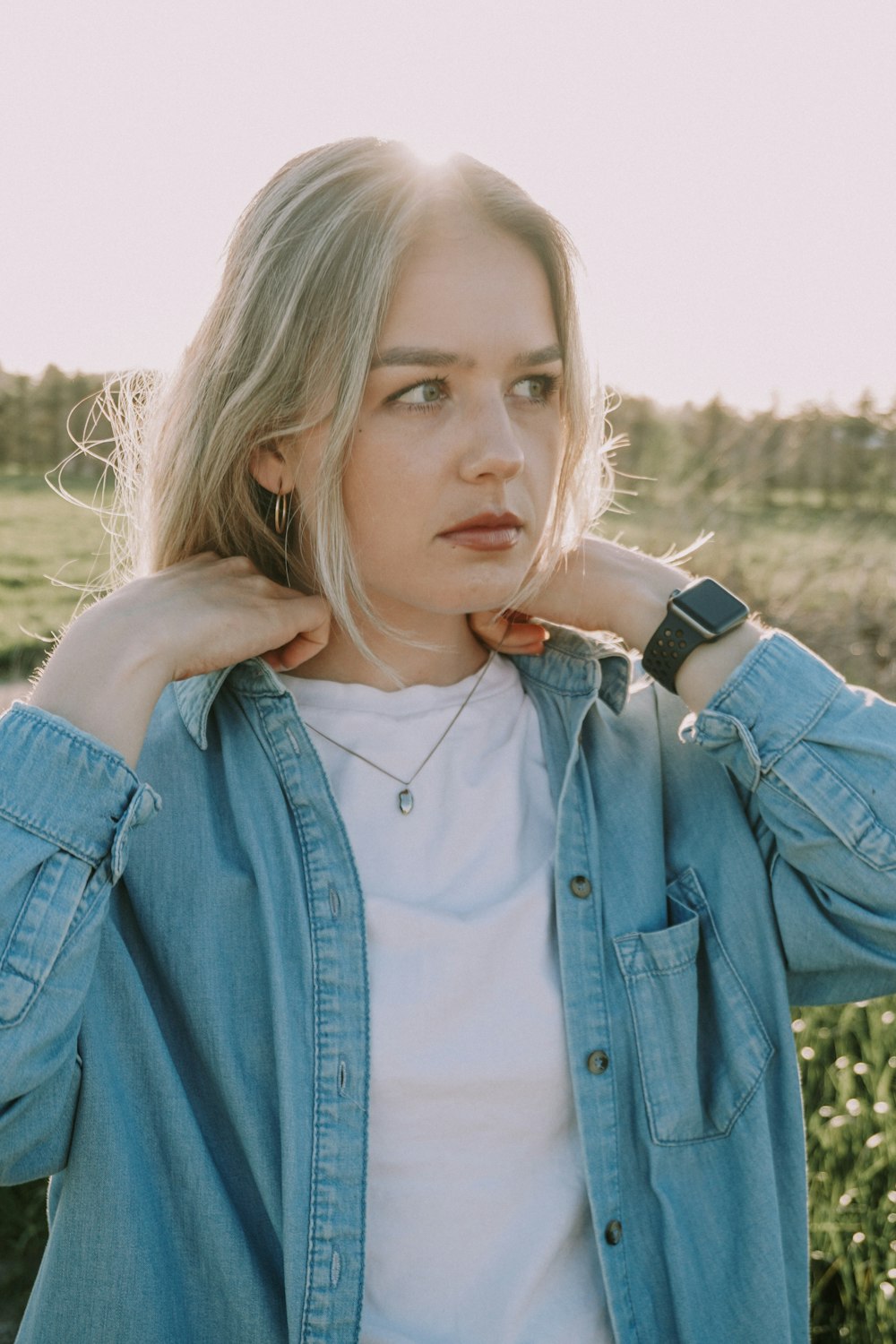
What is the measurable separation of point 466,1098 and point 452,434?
1.00 m

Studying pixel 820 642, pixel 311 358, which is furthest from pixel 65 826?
pixel 820 642

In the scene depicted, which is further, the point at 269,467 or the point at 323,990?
the point at 269,467

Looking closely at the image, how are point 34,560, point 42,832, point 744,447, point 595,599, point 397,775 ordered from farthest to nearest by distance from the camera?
point 744,447 < point 34,560 < point 595,599 < point 397,775 < point 42,832

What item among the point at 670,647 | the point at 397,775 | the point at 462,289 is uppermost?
the point at 462,289

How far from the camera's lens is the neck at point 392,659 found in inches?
81.6

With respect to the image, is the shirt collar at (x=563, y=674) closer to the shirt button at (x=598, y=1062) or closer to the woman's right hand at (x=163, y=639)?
the woman's right hand at (x=163, y=639)

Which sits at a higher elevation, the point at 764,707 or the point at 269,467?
the point at 269,467

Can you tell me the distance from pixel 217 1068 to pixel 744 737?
945 millimetres

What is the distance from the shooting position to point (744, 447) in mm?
7797

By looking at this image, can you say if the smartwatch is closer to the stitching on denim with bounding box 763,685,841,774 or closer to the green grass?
the stitching on denim with bounding box 763,685,841,774

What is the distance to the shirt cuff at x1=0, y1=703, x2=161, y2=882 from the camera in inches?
61.8

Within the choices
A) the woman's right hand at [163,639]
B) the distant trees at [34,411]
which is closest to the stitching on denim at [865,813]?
the woman's right hand at [163,639]

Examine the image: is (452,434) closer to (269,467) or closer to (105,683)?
(269,467)

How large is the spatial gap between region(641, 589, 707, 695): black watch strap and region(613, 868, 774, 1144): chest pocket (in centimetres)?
40
